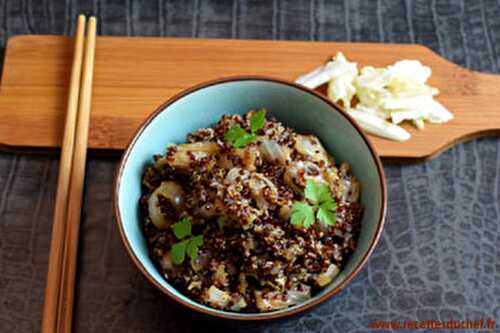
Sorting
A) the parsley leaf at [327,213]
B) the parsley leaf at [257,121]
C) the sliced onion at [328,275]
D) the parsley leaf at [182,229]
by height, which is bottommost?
the sliced onion at [328,275]

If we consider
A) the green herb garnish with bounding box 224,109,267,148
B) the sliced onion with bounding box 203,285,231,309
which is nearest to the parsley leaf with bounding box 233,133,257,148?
the green herb garnish with bounding box 224,109,267,148

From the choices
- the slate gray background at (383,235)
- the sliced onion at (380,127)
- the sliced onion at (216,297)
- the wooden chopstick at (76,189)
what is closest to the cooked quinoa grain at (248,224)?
the sliced onion at (216,297)

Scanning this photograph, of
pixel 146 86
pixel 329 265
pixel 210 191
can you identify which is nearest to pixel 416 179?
pixel 329 265

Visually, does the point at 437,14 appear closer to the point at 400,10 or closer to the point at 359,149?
the point at 400,10

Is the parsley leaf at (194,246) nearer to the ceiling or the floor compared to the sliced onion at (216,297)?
nearer to the ceiling

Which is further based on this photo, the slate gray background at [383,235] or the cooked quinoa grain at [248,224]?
the slate gray background at [383,235]

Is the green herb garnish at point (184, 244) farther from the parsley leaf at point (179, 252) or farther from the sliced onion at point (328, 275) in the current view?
the sliced onion at point (328, 275)

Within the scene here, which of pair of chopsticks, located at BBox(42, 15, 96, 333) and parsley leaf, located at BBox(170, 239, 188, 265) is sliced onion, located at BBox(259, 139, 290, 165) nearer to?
parsley leaf, located at BBox(170, 239, 188, 265)
